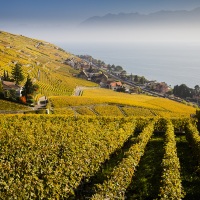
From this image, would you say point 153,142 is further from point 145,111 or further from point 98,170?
point 145,111

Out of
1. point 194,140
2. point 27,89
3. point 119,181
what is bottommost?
point 119,181

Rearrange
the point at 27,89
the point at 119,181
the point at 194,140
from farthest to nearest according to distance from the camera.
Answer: the point at 27,89 → the point at 194,140 → the point at 119,181

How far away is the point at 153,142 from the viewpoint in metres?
44.8

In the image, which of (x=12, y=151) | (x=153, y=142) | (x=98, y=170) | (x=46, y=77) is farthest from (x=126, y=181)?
(x=46, y=77)

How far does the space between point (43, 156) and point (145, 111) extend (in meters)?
63.7

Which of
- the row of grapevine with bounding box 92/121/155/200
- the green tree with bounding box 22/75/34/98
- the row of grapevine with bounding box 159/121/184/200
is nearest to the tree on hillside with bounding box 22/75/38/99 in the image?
the green tree with bounding box 22/75/34/98

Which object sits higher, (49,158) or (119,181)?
(119,181)

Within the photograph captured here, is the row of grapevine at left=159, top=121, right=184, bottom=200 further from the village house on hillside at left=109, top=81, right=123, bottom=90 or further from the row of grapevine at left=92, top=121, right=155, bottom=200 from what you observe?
the village house on hillside at left=109, top=81, right=123, bottom=90

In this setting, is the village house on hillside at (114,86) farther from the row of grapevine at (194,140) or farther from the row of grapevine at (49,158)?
the row of grapevine at (49,158)

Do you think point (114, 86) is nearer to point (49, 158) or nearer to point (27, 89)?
point (27, 89)

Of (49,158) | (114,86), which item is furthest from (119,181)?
(114,86)

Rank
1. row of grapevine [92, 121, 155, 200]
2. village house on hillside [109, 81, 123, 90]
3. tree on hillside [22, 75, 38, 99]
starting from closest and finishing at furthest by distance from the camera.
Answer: row of grapevine [92, 121, 155, 200] < tree on hillside [22, 75, 38, 99] < village house on hillside [109, 81, 123, 90]

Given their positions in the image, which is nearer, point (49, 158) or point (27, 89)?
point (49, 158)

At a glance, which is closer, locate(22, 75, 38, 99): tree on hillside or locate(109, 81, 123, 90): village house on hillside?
locate(22, 75, 38, 99): tree on hillside
